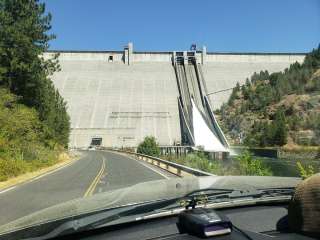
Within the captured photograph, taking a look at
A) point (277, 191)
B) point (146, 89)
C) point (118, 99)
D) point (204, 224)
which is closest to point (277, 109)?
point (146, 89)

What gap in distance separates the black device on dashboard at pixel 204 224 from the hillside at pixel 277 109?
75.6 metres

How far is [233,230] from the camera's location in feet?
7.78

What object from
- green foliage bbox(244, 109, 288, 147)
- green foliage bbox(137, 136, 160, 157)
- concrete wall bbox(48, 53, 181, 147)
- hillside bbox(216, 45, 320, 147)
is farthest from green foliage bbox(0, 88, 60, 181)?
concrete wall bbox(48, 53, 181, 147)

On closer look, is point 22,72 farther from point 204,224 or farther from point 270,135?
point 270,135

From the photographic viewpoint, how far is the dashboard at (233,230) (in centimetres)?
239

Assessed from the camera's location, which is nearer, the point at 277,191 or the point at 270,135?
the point at 277,191

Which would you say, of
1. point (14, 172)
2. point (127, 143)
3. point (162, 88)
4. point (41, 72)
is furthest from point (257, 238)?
point (162, 88)

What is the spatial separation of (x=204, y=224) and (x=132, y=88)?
11047 cm

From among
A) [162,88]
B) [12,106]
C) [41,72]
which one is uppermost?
[162,88]

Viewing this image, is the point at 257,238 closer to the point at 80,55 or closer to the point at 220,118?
the point at 220,118

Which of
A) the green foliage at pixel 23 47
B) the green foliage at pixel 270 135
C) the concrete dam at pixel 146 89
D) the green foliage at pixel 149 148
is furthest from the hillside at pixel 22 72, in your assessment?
the concrete dam at pixel 146 89

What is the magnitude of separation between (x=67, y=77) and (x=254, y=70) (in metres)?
40.8

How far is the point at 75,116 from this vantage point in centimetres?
10612

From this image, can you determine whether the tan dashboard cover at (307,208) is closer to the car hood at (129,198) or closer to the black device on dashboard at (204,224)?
the black device on dashboard at (204,224)
